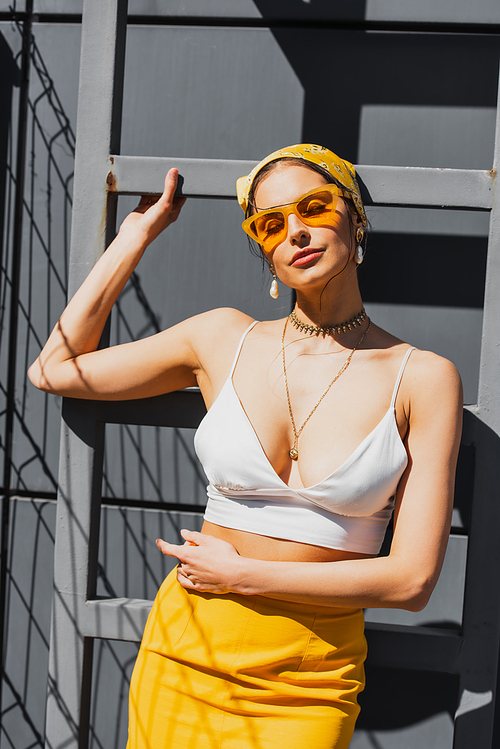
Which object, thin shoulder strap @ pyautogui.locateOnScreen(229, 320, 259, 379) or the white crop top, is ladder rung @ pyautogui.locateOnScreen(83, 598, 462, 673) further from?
thin shoulder strap @ pyautogui.locateOnScreen(229, 320, 259, 379)

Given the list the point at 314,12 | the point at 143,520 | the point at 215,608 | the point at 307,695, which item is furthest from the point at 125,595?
the point at 314,12

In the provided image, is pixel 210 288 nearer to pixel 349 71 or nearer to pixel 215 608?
pixel 349 71

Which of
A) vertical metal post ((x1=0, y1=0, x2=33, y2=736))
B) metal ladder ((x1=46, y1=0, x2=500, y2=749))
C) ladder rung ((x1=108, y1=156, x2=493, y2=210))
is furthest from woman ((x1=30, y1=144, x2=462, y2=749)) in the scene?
vertical metal post ((x1=0, y1=0, x2=33, y2=736))

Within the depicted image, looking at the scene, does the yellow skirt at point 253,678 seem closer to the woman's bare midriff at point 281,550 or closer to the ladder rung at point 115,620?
the woman's bare midriff at point 281,550

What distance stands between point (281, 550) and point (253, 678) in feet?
0.94

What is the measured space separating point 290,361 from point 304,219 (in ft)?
1.15

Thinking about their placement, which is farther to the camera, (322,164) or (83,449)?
(83,449)

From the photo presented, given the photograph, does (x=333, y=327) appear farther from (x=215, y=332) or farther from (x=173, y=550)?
(x=173, y=550)

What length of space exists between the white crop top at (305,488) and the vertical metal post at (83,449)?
49 centimetres

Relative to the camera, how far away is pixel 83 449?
158 cm

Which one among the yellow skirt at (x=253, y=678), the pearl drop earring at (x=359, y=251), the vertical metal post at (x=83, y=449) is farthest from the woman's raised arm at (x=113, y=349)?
the yellow skirt at (x=253, y=678)

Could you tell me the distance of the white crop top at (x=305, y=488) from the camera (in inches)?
45.8

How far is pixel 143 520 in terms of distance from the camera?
79.8 inches

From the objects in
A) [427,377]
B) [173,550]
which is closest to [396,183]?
[427,377]
